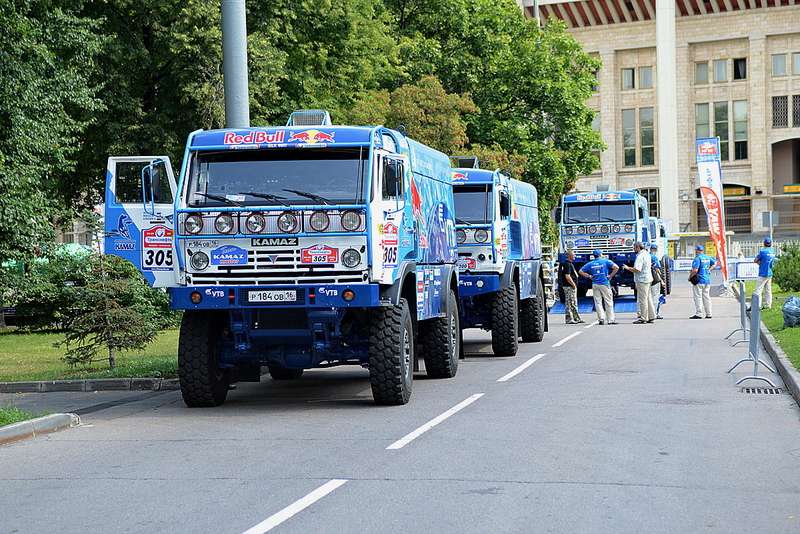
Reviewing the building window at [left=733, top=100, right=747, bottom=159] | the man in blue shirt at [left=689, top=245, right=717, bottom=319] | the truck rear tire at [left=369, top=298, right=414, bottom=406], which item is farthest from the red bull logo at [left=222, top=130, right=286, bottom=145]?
the building window at [left=733, top=100, right=747, bottom=159]

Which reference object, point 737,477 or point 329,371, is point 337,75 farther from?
point 737,477

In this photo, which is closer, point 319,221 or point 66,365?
point 319,221

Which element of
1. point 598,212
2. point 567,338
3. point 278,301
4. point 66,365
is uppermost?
point 598,212

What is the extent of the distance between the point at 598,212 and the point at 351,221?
2596 centimetres

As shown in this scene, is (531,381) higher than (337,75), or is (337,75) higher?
(337,75)

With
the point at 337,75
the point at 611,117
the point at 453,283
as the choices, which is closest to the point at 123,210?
the point at 453,283

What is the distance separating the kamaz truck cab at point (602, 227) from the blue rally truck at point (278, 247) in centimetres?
2370

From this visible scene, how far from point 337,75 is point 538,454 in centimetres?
2624

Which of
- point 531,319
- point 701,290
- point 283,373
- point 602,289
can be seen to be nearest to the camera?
point 283,373

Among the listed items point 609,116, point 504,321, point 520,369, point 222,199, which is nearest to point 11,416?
point 222,199

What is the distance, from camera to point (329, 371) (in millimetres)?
20188

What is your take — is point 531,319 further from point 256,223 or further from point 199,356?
point 256,223

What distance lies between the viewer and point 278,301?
13695 millimetres

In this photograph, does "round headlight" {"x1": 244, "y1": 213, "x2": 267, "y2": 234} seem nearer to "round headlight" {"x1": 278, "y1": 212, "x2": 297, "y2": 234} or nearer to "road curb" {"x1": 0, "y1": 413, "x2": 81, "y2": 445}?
"round headlight" {"x1": 278, "y1": 212, "x2": 297, "y2": 234}
